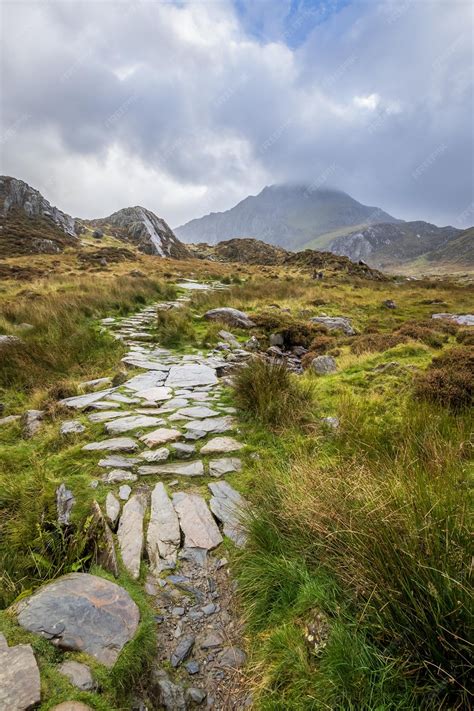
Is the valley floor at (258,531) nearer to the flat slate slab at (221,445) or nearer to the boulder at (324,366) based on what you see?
the flat slate slab at (221,445)

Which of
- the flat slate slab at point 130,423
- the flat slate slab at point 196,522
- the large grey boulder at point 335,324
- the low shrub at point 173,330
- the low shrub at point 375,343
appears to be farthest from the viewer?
the large grey boulder at point 335,324

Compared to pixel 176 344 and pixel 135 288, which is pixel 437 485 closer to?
pixel 176 344

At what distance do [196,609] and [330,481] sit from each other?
113 centimetres

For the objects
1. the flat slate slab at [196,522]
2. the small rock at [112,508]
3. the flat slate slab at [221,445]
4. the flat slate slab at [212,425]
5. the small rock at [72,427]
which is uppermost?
the small rock at [72,427]

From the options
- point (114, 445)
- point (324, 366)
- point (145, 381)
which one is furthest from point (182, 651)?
point (324, 366)

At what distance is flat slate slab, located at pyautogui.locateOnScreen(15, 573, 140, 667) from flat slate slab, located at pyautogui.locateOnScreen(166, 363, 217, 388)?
12.1 ft

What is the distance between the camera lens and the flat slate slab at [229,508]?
2689 millimetres

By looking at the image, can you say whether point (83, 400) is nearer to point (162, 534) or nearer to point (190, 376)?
point (190, 376)

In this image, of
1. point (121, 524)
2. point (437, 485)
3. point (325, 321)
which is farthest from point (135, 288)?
point (437, 485)

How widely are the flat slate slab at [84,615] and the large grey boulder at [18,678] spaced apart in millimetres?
131

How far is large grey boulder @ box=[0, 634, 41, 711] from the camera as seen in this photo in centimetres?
141

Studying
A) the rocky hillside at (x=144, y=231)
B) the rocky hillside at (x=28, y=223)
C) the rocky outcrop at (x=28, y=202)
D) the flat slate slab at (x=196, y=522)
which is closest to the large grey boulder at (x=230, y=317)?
the flat slate slab at (x=196, y=522)

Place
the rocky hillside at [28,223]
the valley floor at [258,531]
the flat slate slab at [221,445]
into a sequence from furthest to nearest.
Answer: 1. the rocky hillside at [28,223]
2. the flat slate slab at [221,445]
3. the valley floor at [258,531]

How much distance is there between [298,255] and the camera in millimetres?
42531
